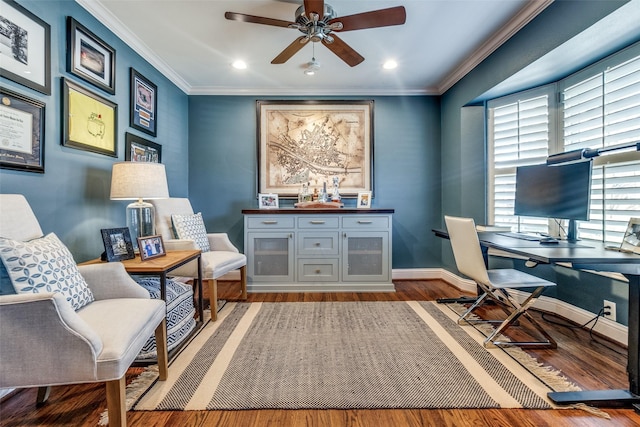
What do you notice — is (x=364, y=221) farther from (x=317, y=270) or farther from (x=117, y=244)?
(x=117, y=244)

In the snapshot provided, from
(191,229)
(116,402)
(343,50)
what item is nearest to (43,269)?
(116,402)

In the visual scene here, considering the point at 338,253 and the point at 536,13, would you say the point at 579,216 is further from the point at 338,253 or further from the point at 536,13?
the point at 338,253

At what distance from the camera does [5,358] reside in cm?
105

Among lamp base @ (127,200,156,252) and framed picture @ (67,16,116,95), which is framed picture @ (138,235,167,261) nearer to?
lamp base @ (127,200,156,252)

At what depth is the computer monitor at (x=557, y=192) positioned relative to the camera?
1.91 meters

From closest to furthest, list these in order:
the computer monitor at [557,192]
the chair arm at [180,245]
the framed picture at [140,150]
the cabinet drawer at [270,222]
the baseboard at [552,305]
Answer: the computer monitor at [557,192]
the baseboard at [552,305]
the chair arm at [180,245]
the framed picture at [140,150]
the cabinet drawer at [270,222]

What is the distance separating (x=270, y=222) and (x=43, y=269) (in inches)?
85.9

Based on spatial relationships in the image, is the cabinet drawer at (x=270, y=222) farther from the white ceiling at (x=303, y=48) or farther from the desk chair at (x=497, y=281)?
the desk chair at (x=497, y=281)

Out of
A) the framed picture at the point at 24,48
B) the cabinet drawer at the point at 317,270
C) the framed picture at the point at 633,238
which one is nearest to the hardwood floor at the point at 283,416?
the framed picture at the point at 633,238

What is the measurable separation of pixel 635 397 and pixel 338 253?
2.37m

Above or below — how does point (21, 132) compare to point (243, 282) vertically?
above

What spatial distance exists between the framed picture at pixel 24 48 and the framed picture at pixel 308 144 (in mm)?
2172

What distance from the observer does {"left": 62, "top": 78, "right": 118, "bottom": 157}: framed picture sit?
Result: 6.49 ft

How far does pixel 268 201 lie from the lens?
366 cm
